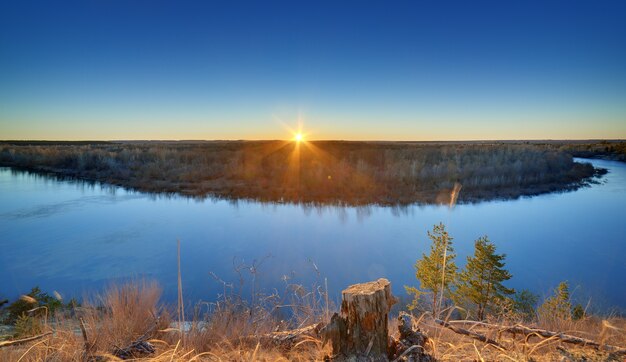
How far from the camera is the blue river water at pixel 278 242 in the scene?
9.67 meters

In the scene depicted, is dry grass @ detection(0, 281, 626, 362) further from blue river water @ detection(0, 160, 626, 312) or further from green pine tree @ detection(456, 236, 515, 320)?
blue river water @ detection(0, 160, 626, 312)

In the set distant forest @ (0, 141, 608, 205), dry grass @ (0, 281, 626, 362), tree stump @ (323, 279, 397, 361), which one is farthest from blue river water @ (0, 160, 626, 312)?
tree stump @ (323, 279, 397, 361)

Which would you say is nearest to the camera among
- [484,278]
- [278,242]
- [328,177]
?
[484,278]

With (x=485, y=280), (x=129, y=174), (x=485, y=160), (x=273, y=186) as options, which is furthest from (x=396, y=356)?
(x=485, y=160)

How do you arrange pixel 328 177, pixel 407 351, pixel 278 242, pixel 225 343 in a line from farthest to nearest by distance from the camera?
pixel 328 177 < pixel 278 242 < pixel 225 343 < pixel 407 351

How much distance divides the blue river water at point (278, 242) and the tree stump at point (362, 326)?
5023 millimetres

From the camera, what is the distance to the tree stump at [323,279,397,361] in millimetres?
2047

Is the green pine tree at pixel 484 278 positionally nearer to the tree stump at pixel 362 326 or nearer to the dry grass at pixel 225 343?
the dry grass at pixel 225 343

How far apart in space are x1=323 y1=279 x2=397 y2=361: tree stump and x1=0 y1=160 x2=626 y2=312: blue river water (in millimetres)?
5023

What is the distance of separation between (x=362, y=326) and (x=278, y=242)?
10.6 m

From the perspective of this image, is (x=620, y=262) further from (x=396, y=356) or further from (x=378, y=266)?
(x=396, y=356)

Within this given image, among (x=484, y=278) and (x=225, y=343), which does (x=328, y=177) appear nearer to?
(x=484, y=278)

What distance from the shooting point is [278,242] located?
12484 mm

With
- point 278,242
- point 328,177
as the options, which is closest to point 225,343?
point 278,242
